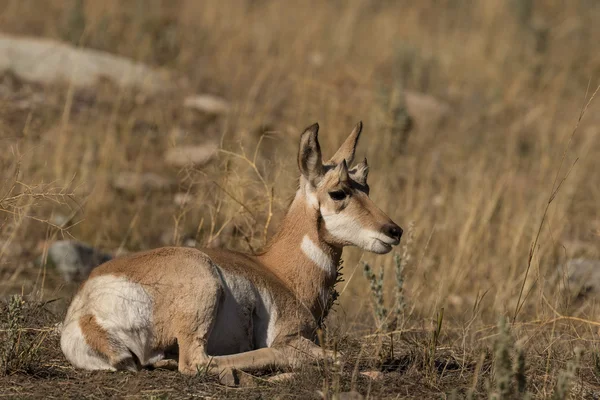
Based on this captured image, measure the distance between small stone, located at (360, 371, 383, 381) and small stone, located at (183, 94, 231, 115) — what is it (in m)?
8.54

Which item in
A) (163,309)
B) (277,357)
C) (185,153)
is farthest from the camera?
(185,153)

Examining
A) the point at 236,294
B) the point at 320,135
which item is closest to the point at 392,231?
the point at 236,294

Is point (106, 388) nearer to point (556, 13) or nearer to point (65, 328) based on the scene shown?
point (65, 328)

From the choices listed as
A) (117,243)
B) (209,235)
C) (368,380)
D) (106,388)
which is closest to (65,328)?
(106,388)

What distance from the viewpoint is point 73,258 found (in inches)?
378

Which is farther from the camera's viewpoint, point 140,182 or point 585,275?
point 140,182

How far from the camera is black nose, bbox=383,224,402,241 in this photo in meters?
6.20

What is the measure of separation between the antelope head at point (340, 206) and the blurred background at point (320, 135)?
92cm

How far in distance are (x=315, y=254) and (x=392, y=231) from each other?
2.11 ft

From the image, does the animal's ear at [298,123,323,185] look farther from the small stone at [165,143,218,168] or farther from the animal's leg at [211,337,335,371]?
the small stone at [165,143,218,168]

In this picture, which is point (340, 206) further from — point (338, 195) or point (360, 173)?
point (360, 173)

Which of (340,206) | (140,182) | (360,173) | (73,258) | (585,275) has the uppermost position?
(360,173)

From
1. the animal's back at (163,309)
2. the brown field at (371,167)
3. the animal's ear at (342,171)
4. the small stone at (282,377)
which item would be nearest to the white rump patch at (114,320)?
the animal's back at (163,309)

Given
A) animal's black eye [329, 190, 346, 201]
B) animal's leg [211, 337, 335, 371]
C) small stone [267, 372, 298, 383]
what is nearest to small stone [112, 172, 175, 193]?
animal's black eye [329, 190, 346, 201]
